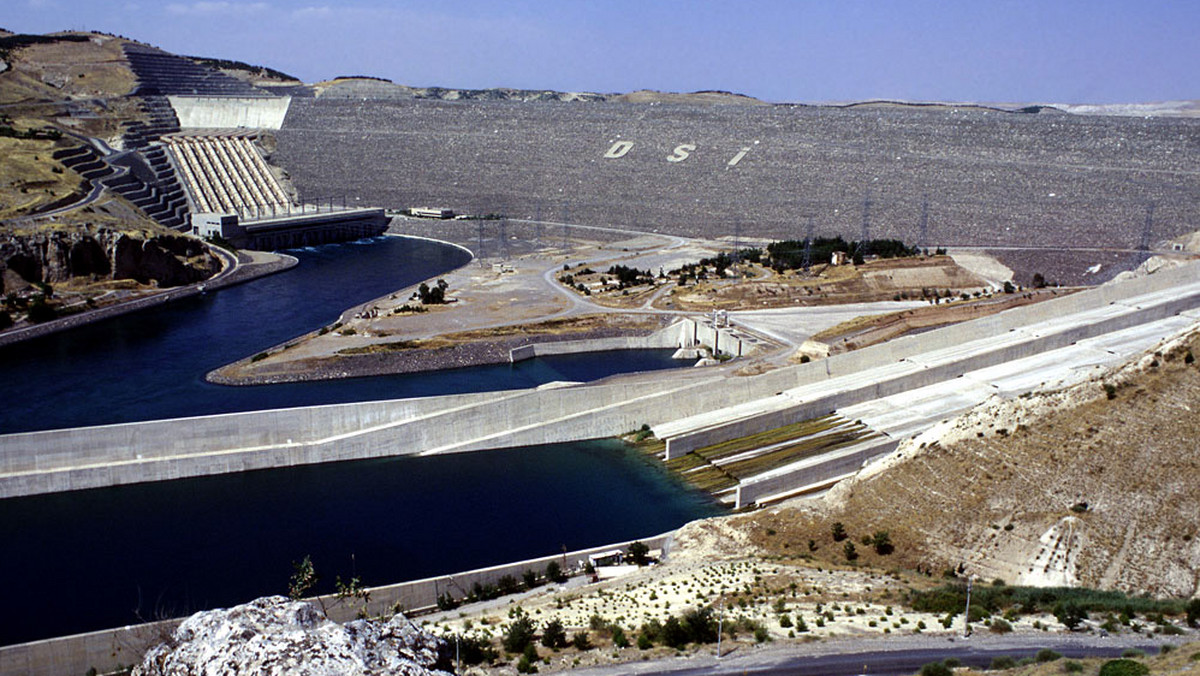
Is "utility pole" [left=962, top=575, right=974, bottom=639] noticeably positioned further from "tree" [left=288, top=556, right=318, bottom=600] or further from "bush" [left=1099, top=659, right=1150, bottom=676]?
"tree" [left=288, top=556, right=318, bottom=600]

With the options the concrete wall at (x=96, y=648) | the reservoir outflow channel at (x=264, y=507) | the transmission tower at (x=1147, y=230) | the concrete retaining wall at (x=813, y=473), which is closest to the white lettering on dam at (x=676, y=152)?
the transmission tower at (x=1147, y=230)

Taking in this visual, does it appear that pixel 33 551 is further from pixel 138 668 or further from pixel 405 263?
pixel 405 263

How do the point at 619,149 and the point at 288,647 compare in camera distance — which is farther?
the point at 619,149

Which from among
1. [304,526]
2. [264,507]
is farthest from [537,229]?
[304,526]

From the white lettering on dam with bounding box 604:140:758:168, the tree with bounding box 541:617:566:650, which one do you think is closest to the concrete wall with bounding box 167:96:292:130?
the white lettering on dam with bounding box 604:140:758:168

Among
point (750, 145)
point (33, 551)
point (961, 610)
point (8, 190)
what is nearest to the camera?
point (961, 610)

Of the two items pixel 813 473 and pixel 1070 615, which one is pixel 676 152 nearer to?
pixel 813 473

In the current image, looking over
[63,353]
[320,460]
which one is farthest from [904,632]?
[63,353]

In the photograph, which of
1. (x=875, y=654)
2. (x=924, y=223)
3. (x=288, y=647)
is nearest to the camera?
(x=288, y=647)
